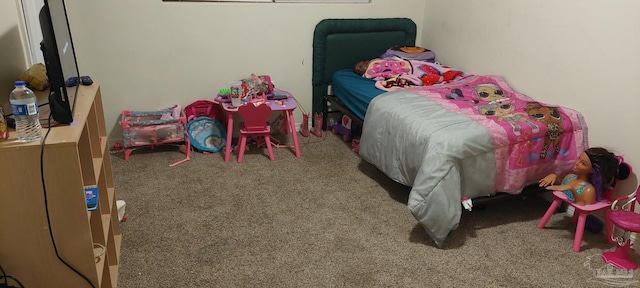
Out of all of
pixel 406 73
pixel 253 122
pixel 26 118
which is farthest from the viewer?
pixel 406 73

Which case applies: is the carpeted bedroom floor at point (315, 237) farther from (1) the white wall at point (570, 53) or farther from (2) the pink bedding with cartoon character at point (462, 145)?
(1) the white wall at point (570, 53)

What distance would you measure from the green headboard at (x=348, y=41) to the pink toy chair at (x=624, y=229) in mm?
2141

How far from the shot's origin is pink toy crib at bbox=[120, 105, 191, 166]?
334 cm

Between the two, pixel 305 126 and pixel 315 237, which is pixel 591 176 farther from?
pixel 305 126

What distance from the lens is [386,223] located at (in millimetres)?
2611

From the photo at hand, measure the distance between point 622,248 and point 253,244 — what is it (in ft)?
5.79

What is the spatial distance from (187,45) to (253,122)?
787 millimetres

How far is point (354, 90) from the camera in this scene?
341 centimetres

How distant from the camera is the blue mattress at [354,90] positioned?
3.30 meters

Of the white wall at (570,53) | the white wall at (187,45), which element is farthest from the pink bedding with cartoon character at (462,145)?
the white wall at (187,45)

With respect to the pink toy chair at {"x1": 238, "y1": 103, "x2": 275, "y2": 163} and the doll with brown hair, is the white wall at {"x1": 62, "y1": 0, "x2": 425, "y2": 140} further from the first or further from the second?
the doll with brown hair

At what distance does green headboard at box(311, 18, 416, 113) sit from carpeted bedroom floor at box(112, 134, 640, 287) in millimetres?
954

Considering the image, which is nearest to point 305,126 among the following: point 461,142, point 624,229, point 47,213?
point 461,142

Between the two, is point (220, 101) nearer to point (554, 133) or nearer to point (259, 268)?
point (259, 268)
